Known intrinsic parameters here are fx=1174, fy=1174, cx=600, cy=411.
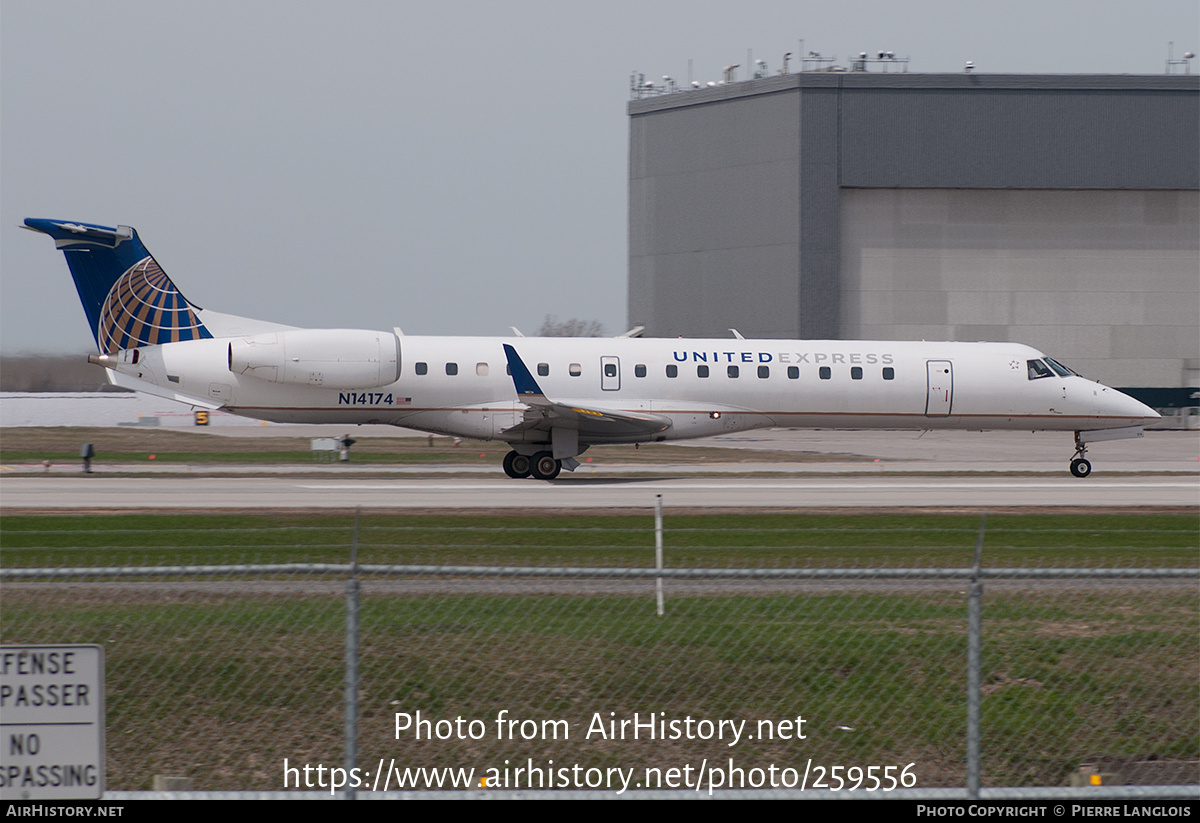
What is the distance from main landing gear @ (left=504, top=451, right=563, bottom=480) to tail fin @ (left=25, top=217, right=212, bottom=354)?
7.67 metres

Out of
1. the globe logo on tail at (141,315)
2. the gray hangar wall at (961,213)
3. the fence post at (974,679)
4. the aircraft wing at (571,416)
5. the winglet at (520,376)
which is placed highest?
the gray hangar wall at (961,213)

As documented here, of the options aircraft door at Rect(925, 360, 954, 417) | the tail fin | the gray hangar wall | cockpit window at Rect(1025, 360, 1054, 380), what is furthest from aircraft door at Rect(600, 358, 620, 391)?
the gray hangar wall

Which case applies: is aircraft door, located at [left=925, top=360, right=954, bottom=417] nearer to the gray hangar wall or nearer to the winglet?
the winglet

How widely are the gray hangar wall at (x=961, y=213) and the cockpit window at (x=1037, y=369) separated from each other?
27.4 meters

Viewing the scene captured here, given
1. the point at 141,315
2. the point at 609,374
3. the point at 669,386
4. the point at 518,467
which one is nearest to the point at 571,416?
the point at 609,374

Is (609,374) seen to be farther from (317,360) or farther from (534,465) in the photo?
(317,360)

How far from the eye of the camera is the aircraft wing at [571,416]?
2444 cm

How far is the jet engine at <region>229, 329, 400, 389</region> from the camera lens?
25.0m

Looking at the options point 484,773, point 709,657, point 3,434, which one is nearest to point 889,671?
point 709,657

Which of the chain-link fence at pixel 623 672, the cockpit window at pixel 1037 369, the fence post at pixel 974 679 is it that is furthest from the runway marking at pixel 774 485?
the fence post at pixel 974 679

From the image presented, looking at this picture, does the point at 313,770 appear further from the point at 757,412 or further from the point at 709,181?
the point at 709,181

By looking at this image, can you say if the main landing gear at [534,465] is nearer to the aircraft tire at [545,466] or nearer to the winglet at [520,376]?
the aircraft tire at [545,466]

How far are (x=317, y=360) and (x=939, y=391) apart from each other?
46.1 feet

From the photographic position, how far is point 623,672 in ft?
30.7
